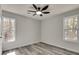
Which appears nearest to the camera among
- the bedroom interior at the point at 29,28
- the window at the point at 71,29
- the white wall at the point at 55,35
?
the bedroom interior at the point at 29,28

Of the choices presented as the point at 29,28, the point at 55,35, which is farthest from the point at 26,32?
the point at 55,35

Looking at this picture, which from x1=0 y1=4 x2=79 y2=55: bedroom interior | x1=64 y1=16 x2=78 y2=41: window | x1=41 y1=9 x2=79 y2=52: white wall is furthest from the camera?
x1=41 y1=9 x2=79 y2=52: white wall

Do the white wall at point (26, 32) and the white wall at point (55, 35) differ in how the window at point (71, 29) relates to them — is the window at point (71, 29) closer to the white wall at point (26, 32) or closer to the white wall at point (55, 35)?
the white wall at point (55, 35)

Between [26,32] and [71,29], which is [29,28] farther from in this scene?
[71,29]

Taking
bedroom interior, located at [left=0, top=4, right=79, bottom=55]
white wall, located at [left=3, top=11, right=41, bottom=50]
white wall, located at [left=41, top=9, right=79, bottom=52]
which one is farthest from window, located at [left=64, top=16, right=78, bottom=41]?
white wall, located at [left=3, top=11, right=41, bottom=50]

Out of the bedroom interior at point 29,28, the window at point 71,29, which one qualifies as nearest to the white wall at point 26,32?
the bedroom interior at point 29,28

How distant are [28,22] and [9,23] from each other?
378 mm

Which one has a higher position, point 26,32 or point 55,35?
point 26,32

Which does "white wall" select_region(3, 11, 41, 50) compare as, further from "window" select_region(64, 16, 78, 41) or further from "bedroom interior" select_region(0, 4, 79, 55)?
"window" select_region(64, 16, 78, 41)

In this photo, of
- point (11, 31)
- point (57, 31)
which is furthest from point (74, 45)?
point (11, 31)

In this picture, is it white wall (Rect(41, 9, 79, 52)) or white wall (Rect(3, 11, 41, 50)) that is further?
white wall (Rect(41, 9, 79, 52))

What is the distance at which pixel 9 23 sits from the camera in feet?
3.28

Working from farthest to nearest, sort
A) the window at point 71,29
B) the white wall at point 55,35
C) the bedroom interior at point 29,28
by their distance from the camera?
1. the white wall at point 55,35
2. the window at point 71,29
3. the bedroom interior at point 29,28

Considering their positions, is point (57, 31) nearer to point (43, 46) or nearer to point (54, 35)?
point (54, 35)
